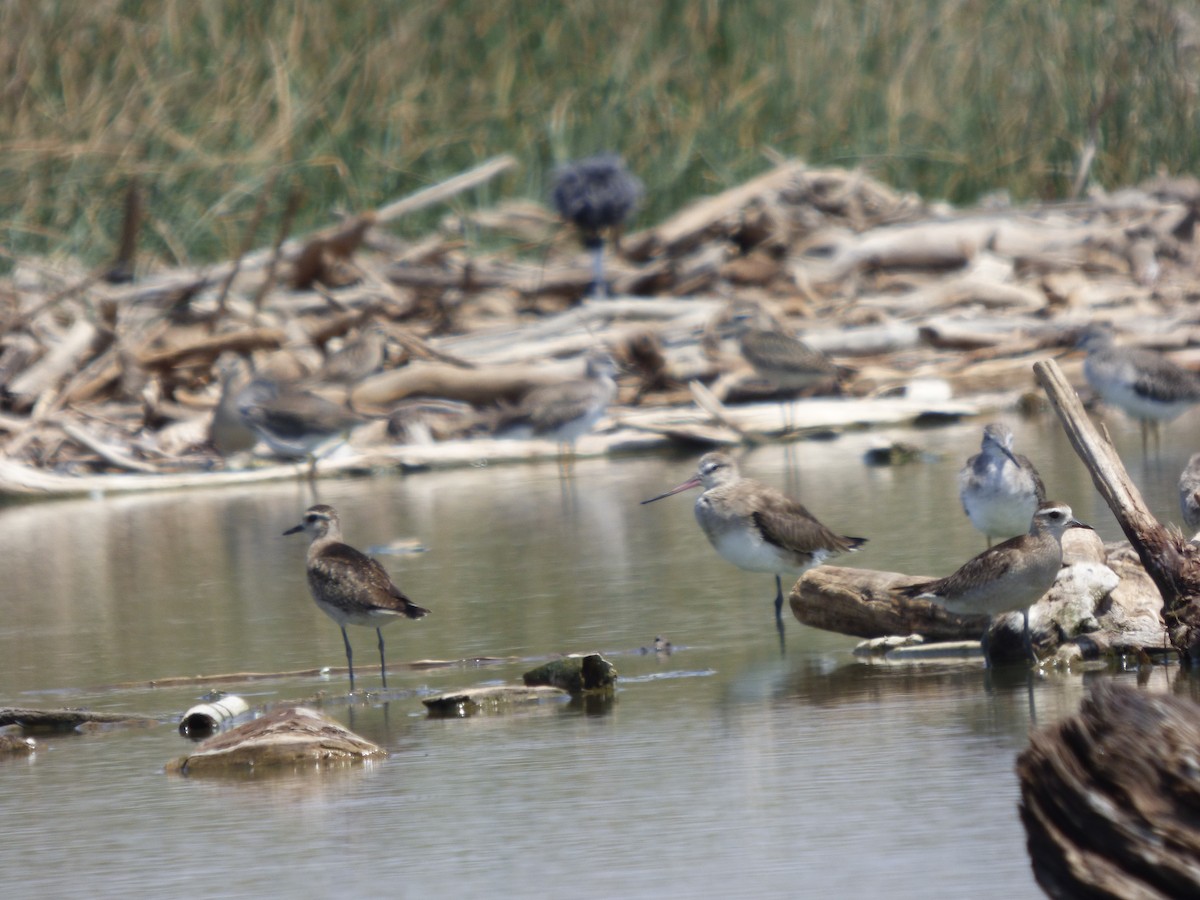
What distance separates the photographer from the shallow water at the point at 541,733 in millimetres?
4699

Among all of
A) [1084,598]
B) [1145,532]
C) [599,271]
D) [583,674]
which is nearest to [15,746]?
[583,674]

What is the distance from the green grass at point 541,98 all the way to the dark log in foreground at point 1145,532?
12.9m

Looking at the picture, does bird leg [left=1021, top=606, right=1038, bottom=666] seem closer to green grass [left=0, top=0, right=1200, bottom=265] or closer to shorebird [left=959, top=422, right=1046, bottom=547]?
shorebird [left=959, top=422, right=1046, bottom=547]

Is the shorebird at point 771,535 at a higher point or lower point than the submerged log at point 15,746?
higher

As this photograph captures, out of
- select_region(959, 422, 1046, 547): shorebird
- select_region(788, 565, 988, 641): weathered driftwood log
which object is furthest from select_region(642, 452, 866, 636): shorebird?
select_region(959, 422, 1046, 547): shorebird

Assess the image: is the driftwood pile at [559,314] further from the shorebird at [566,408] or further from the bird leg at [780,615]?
the bird leg at [780,615]

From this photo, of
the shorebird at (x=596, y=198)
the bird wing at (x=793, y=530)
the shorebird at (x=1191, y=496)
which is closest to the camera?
the shorebird at (x=1191, y=496)

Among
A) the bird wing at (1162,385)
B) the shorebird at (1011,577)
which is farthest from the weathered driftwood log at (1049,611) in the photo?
the bird wing at (1162,385)

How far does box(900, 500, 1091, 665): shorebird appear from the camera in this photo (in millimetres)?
6676

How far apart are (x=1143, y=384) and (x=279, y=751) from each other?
9532 millimetres

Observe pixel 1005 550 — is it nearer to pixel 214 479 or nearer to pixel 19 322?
pixel 214 479

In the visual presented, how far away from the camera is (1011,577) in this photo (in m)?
6.68

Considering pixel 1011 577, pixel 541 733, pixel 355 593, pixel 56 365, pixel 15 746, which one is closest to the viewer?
pixel 541 733

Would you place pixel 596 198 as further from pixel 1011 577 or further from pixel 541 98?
pixel 1011 577
